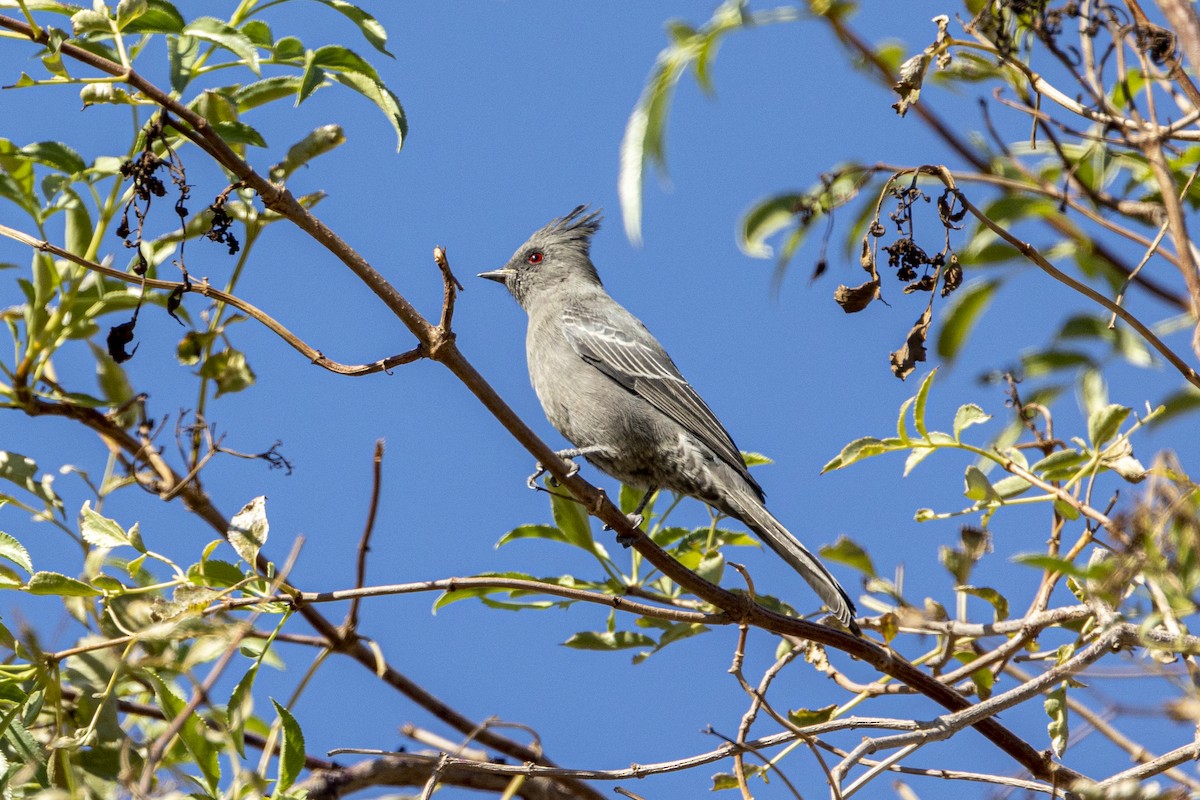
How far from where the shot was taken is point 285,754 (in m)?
3.14

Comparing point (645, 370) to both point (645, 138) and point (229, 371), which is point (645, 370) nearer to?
point (229, 371)

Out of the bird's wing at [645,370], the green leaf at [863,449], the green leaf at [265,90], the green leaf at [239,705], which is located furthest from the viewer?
the bird's wing at [645,370]

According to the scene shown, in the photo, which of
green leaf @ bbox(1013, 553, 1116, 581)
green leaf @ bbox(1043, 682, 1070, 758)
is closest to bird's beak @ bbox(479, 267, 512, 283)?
green leaf @ bbox(1043, 682, 1070, 758)

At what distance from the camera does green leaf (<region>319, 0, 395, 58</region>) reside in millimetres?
3449

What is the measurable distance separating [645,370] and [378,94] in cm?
343

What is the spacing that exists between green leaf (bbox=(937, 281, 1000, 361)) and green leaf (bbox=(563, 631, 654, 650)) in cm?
152

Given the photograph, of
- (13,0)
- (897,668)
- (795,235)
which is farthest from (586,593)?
(13,0)

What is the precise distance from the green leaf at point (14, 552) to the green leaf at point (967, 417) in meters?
2.64

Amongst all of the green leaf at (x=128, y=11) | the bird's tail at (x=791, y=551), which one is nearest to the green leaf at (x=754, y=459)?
the bird's tail at (x=791, y=551)

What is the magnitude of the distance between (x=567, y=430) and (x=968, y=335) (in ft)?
11.5

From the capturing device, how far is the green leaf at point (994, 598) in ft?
12.3

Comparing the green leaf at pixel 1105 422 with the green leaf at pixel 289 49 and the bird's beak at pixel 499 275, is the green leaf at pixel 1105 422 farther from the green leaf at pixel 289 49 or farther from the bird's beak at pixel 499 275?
the bird's beak at pixel 499 275

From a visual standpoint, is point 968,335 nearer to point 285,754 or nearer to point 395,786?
point 285,754

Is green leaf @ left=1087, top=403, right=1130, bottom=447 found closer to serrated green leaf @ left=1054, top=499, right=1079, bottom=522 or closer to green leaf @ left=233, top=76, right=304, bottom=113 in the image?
serrated green leaf @ left=1054, top=499, right=1079, bottom=522
